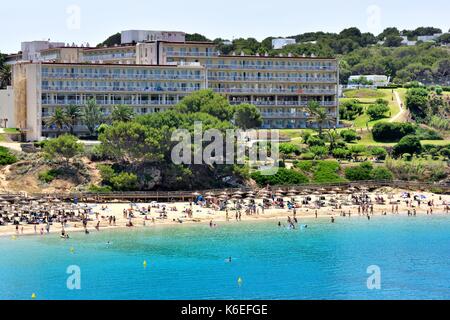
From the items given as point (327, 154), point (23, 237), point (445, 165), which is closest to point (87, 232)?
point (23, 237)

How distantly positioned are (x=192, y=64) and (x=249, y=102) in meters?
10.9

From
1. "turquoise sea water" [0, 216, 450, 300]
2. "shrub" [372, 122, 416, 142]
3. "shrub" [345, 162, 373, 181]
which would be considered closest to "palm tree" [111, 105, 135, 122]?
"shrub" [345, 162, 373, 181]

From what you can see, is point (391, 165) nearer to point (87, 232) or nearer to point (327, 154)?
point (327, 154)

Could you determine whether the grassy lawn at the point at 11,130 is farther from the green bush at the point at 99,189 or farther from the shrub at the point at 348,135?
the shrub at the point at 348,135

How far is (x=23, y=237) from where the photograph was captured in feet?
266

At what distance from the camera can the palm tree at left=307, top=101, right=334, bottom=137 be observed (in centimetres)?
12331

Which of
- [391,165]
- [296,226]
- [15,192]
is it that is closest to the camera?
[296,226]

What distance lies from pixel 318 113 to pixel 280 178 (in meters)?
20.9

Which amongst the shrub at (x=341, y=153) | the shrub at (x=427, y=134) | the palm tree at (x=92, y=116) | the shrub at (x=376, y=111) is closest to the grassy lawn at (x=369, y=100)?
the shrub at (x=376, y=111)

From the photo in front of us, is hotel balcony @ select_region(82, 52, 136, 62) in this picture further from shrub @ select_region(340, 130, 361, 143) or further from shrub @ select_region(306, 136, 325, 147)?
shrub @ select_region(340, 130, 361, 143)

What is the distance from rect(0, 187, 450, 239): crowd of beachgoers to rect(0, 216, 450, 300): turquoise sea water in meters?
2.32

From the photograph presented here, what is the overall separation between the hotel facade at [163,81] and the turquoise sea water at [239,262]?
35.8 m

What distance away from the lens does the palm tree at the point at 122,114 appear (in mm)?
111250

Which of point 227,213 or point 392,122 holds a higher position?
point 392,122
